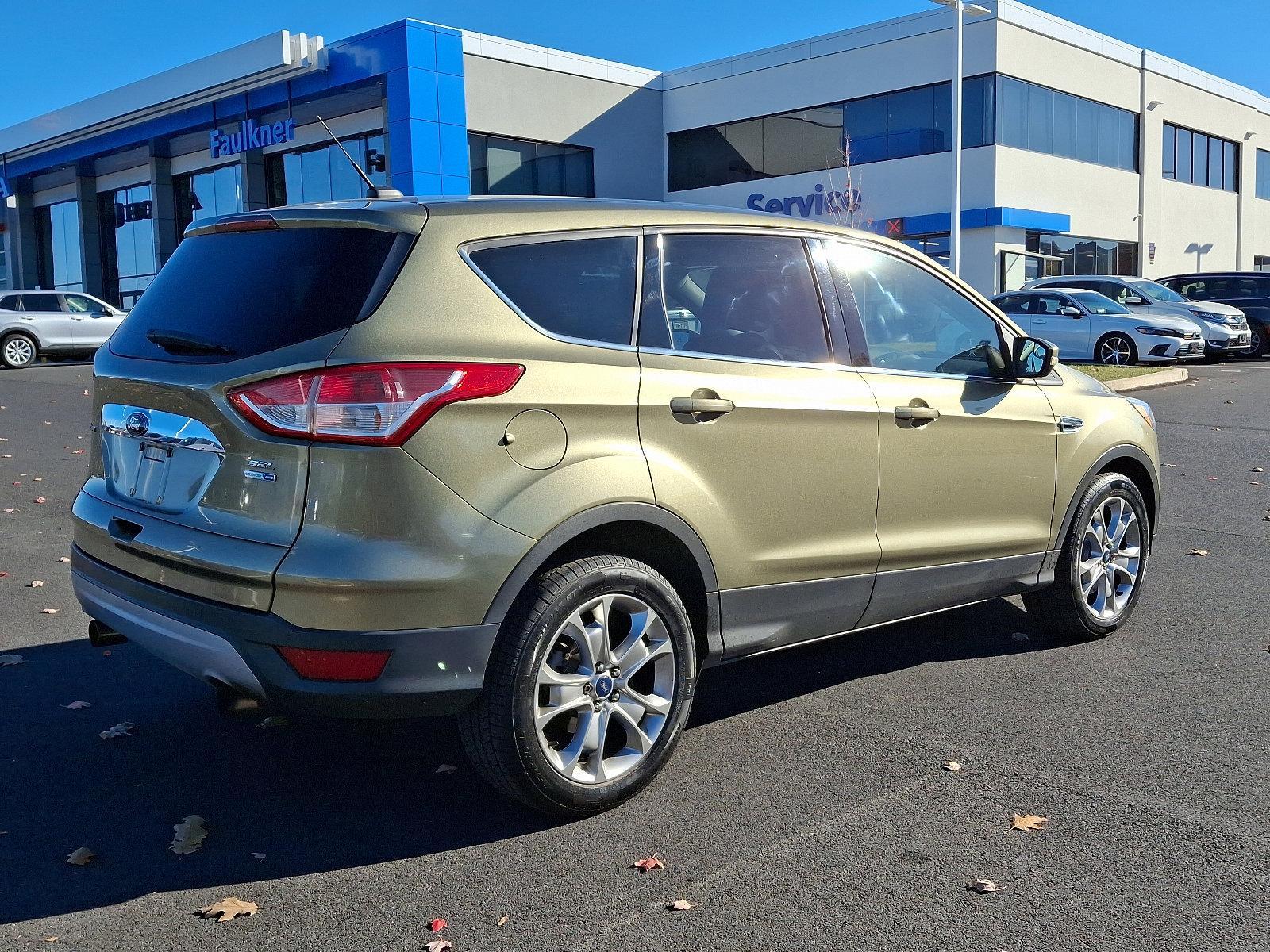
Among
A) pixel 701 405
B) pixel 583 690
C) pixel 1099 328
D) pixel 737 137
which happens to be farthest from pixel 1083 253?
pixel 583 690

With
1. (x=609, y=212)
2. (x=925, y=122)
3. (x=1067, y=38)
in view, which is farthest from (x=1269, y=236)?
(x=609, y=212)

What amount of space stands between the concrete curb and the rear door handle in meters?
15.0

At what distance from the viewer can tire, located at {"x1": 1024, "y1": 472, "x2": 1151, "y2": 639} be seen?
5477 millimetres

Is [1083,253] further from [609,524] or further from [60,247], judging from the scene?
[609,524]

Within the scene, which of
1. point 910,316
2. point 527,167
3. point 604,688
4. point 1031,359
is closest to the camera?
point 604,688

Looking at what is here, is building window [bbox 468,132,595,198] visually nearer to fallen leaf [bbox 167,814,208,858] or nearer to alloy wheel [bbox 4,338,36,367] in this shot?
alloy wheel [bbox 4,338,36,367]

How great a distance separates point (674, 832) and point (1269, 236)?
170 ft

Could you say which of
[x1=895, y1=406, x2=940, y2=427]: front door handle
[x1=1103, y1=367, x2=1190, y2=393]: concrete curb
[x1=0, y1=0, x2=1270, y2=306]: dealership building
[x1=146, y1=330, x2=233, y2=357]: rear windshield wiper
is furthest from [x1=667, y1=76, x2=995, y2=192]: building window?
[x1=146, y1=330, x2=233, y2=357]: rear windshield wiper

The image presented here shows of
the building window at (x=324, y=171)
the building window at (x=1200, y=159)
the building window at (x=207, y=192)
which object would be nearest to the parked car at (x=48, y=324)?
the building window at (x=324, y=171)

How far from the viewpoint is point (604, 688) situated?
375 centimetres

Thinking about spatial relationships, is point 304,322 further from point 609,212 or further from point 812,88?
point 812,88

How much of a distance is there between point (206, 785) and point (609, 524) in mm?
1583

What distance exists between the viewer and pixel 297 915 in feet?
10.5

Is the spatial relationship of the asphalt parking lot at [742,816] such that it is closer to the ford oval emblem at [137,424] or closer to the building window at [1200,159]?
the ford oval emblem at [137,424]
